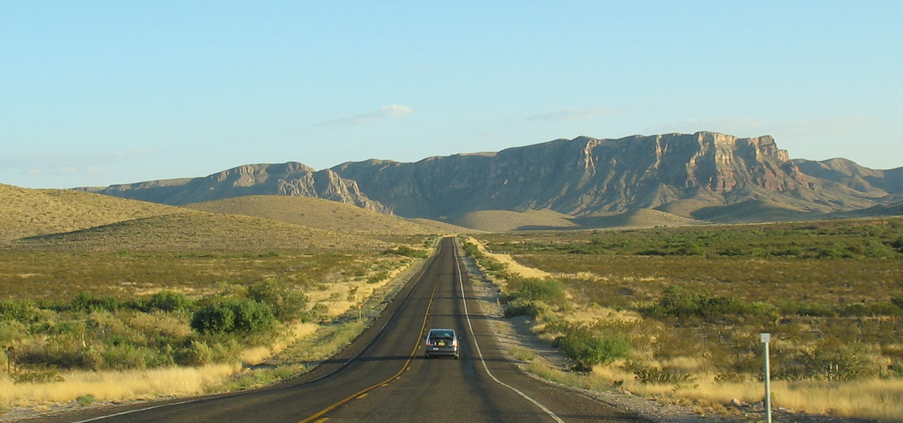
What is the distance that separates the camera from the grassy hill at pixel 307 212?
158 metres

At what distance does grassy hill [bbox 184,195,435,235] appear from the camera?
520 ft

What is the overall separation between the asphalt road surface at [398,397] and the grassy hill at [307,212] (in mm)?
128439

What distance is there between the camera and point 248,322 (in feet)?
85.9

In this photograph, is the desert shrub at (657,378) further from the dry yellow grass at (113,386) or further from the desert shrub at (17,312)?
the desert shrub at (17,312)

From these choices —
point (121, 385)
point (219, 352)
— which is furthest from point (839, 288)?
point (121, 385)

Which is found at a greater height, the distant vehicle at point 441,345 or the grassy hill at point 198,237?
the grassy hill at point 198,237

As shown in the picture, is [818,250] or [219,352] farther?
[818,250]

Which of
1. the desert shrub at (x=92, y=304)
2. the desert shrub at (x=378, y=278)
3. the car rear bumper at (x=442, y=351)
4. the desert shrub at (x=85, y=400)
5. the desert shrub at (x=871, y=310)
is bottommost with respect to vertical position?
the desert shrub at (x=378, y=278)

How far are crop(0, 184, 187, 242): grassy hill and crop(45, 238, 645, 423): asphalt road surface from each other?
8416cm

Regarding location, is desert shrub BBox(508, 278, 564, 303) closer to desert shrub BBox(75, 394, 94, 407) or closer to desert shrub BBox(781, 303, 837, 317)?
desert shrub BBox(781, 303, 837, 317)

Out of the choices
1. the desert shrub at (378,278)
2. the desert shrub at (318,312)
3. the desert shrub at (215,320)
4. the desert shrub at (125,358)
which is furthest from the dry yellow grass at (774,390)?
the desert shrub at (378,278)

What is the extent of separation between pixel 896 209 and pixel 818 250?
388 feet

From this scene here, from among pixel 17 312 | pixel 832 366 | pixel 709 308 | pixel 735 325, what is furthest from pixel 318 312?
pixel 832 366

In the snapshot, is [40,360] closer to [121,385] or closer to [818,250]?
[121,385]
